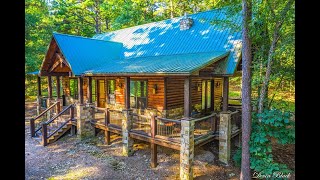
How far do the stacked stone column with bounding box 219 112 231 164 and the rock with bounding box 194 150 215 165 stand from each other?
0.52m

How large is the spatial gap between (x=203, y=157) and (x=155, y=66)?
5020 mm

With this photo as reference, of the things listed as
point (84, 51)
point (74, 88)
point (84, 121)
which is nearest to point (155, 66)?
point (84, 121)

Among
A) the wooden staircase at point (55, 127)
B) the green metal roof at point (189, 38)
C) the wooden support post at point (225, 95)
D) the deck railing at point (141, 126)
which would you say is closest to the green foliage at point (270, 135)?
the wooden support post at point (225, 95)

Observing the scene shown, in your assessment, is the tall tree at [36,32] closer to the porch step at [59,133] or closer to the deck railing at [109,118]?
the porch step at [59,133]

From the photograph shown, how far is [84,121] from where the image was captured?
12469mm

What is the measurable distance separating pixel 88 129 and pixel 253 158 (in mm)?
9363

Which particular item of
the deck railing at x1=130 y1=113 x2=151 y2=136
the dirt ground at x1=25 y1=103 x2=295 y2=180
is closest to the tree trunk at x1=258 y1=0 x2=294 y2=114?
the dirt ground at x1=25 y1=103 x2=295 y2=180

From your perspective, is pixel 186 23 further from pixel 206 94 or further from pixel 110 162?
pixel 110 162

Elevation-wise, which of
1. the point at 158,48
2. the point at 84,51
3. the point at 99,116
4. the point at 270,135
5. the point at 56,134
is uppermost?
the point at 158,48

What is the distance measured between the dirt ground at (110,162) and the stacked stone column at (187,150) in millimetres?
521

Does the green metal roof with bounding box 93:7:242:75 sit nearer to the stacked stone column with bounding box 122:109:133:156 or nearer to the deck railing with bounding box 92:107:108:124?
the deck railing with bounding box 92:107:108:124

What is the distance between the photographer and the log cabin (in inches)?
403
